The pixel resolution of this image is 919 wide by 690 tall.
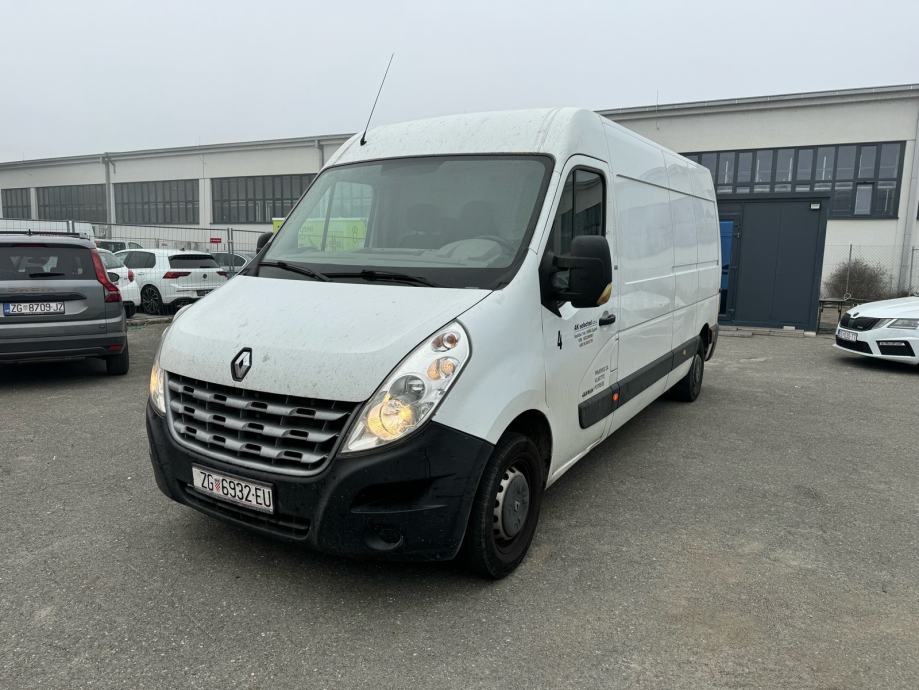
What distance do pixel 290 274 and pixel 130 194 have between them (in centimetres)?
4408

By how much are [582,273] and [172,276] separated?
1279cm

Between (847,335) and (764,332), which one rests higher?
(847,335)

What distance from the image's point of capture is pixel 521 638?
2.67m

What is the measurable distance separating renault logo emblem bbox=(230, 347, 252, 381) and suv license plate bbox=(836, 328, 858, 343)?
354 inches

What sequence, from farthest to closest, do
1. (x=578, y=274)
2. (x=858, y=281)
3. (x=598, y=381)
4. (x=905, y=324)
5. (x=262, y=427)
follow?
(x=858, y=281) → (x=905, y=324) → (x=598, y=381) → (x=578, y=274) → (x=262, y=427)

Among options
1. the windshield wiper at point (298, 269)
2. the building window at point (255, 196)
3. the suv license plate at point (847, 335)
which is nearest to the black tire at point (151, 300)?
the windshield wiper at point (298, 269)

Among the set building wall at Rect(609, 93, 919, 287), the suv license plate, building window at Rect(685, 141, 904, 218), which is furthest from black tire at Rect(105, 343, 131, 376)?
building wall at Rect(609, 93, 919, 287)

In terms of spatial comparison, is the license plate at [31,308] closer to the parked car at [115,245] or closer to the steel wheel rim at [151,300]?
the steel wheel rim at [151,300]

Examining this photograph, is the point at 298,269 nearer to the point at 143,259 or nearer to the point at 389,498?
the point at 389,498

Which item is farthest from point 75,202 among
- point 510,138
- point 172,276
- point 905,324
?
point 510,138

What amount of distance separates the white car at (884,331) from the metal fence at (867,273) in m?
12.6

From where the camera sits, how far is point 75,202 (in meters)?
44.5

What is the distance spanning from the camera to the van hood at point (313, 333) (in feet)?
8.71

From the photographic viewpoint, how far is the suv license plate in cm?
917
